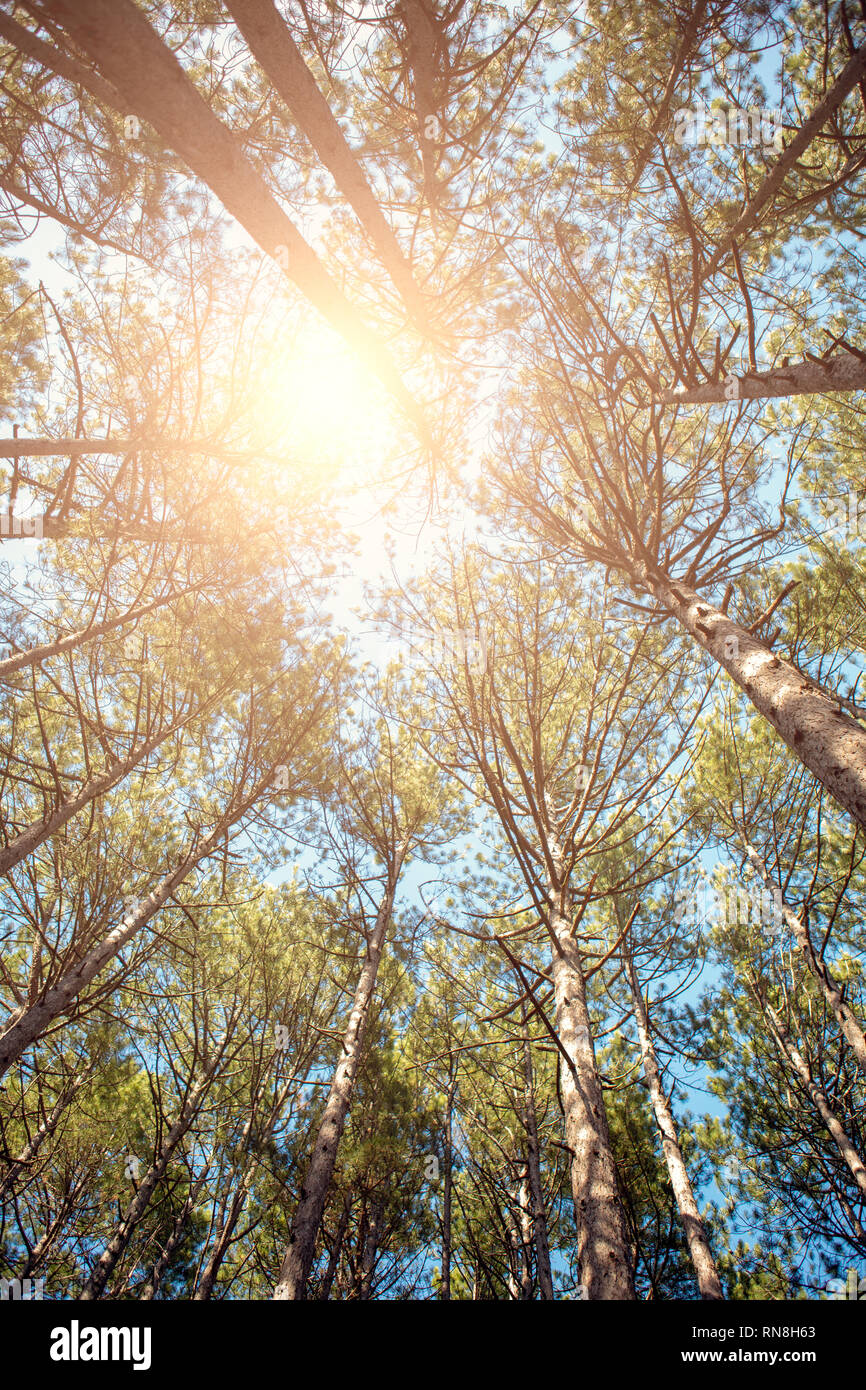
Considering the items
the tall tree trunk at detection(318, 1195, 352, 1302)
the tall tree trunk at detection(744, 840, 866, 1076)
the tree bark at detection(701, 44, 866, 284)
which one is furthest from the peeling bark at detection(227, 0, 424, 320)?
the tall tree trunk at detection(318, 1195, 352, 1302)

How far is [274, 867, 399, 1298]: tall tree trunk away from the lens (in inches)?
157

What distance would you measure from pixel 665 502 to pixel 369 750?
13.2ft

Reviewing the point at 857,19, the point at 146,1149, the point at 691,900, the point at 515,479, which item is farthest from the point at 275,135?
the point at 146,1149

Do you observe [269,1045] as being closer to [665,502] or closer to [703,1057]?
[703,1057]

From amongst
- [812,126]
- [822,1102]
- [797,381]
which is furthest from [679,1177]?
[812,126]

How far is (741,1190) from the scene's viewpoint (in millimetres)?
7203

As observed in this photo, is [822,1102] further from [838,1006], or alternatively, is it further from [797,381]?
[797,381]

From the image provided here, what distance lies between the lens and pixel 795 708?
7.01 feet

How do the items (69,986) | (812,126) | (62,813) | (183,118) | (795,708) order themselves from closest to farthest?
1. (795,708)
2. (183,118)
3. (812,126)
4. (69,986)
5. (62,813)

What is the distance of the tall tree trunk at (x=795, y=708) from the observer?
179cm

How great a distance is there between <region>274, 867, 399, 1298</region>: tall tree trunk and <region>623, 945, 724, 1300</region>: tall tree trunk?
8.46 ft

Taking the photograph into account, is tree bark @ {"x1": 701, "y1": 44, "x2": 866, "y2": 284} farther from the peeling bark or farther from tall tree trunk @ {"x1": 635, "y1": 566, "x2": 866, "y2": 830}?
the peeling bark

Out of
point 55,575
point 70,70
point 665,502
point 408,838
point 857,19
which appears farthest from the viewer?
point 408,838

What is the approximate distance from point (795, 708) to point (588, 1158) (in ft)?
5.61
